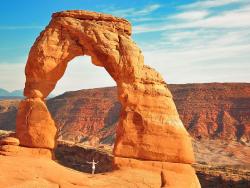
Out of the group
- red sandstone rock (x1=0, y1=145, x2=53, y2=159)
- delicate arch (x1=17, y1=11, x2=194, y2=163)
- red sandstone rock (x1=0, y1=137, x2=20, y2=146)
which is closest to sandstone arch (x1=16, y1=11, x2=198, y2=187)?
delicate arch (x1=17, y1=11, x2=194, y2=163)

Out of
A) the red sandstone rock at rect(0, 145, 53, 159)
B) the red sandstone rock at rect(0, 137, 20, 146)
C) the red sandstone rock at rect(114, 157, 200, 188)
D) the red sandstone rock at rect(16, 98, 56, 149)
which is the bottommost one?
the red sandstone rock at rect(114, 157, 200, 188)

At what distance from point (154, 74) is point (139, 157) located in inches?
143

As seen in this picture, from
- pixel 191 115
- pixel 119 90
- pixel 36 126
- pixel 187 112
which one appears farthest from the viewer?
pixel 187 112

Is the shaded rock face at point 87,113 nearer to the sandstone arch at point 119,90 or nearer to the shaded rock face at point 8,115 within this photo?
the shaded rock face at point 8,115

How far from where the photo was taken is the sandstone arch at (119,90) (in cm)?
1867

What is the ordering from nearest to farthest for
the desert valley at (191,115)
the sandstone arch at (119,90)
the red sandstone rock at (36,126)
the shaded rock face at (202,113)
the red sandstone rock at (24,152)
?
the red sandstone rock at (24,152), the sandstone arch at (119,90), the red sandstone rock at (36,126), the desert valley at (191,115), the shaded rock face at (202,113)

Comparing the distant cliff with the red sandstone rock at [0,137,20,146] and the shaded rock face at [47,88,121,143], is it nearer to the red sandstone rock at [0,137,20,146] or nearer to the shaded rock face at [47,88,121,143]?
the shaded rock face at [47,88,121,143]

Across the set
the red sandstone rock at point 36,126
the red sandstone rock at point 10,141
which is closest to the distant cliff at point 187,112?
the red sandstone rock at point 36,126

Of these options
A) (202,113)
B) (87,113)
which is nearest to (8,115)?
(87,113)

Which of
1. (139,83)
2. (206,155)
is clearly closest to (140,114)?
(139,83)

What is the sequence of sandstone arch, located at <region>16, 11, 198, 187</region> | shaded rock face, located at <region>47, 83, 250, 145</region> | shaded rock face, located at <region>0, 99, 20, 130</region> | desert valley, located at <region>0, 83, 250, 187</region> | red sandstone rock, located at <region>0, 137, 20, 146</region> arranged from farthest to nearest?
shaded rock face, located at <region>0, 99, 20, 130</region> < shaded rock face, located at <region>47, 83, 250, 145</region> < desert valley, located at <region>0, 83, 250, 187</region> < sandstone arch, located at <region>16, 11, 198, 187</region> < red sandstone rock, located at <region>0, 137, 20, 146</region>

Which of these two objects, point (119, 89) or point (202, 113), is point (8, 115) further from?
point (119, 89)

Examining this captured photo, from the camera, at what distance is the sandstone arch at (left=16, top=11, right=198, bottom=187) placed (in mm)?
18672

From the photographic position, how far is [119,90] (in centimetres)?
1916
